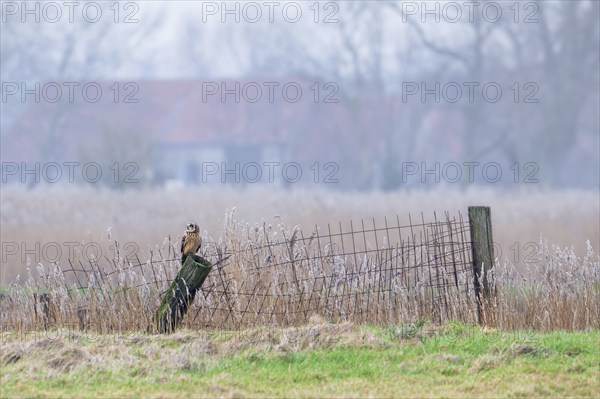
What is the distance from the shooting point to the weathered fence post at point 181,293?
10602 millimetres

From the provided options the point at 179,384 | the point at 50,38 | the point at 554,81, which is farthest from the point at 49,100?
the point at 179,384

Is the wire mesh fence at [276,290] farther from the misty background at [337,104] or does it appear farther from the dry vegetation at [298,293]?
the misty background at [337,104]

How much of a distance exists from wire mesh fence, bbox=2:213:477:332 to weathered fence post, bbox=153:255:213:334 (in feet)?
2.50

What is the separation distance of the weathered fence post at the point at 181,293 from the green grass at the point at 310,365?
512mm

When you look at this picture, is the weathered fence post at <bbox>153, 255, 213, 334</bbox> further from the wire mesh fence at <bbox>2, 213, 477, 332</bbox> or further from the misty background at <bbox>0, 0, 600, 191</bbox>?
the misty background at <bbox>0, 0, 600, 191</bbox>

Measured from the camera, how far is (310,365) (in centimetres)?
896

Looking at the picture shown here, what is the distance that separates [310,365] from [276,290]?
2997 millimetres

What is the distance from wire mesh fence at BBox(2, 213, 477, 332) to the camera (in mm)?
11734

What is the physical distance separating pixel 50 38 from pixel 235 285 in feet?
166

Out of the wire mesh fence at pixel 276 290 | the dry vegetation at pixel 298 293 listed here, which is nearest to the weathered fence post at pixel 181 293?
the dry vegetation at pixel 298 293

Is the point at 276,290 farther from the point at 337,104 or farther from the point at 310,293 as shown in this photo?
the point at 337,104

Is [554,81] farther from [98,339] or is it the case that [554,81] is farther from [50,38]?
[98,339]

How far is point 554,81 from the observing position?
58312 mm

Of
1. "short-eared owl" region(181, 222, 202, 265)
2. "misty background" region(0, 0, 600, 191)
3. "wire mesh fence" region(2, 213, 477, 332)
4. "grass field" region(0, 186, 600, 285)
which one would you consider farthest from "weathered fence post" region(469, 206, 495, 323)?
"misty background" region(0, 0, 600, 191)
